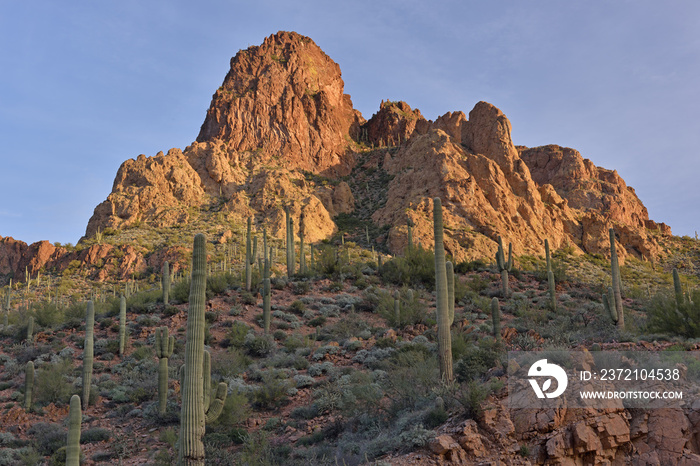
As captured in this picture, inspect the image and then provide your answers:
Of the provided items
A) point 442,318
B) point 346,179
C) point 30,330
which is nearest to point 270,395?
point 442,318

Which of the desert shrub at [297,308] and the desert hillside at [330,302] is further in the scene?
the desert shrub at [297,308]

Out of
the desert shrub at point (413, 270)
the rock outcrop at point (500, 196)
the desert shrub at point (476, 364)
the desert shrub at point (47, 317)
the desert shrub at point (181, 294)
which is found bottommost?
the desert shrub at point (476, 364)

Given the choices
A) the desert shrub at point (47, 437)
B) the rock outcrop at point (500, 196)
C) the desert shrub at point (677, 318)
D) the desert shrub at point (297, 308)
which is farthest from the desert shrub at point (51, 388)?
the rock outcrop at point (500, 196)

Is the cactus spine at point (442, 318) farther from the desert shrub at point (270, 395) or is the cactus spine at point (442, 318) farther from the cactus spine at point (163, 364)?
the cactus spine at point (163, 364)

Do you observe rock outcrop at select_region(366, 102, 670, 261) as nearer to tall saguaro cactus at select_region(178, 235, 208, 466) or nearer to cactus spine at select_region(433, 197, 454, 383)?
cactus spine at select_region(433, 197, 454, 383)

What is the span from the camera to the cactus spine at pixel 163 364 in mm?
13047

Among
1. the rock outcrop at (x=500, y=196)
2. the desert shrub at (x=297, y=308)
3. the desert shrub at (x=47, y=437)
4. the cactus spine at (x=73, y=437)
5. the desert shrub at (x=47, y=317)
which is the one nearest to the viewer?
the cactus spine at (x=73, y=437)

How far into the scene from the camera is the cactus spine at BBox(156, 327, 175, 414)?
1305 centimetres

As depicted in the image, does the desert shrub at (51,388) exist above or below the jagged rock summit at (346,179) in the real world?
below

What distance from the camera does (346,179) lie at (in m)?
70.9

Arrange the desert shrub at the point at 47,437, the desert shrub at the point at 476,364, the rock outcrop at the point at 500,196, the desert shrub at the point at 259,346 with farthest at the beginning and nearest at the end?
the rock outcrop at the point at 500,196, the desert shrub at the point at 259,346, the desert shrub at the point at 47,437, the desert shrub at the point at 476,364

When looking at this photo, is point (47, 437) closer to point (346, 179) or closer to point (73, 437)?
point (73, 437)

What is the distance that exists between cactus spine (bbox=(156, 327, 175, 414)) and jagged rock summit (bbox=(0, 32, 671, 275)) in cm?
3147

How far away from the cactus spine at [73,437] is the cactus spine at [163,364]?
3583 mm
